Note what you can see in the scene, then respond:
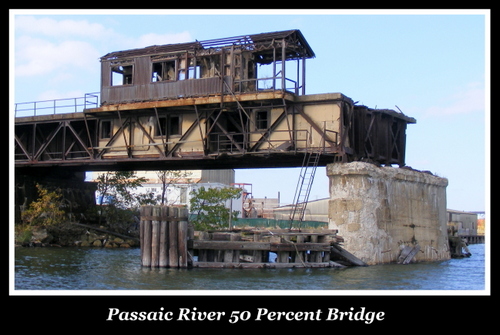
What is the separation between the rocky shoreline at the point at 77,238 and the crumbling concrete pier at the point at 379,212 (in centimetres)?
2063

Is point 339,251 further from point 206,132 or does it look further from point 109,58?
point 109,58

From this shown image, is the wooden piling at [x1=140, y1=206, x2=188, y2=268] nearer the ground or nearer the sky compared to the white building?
nearer the ground

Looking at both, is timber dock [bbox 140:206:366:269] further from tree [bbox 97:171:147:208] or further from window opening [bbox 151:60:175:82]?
tree [bbox 97:171:147:208]

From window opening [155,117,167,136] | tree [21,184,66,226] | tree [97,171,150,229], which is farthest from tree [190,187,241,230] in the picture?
window opening [155,117,167,136]

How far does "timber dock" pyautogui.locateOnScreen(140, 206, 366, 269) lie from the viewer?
96.4 feet

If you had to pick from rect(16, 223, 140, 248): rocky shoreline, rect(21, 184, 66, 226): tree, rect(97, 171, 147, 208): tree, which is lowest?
rect(16, 223, 140, 248): rocky shoreline

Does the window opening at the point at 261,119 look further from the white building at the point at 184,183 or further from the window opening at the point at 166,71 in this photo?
the white building at the point at 184,183

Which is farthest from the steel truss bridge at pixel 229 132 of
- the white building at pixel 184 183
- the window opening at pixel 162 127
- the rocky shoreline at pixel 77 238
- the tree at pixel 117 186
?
the white building at pixel 184 183

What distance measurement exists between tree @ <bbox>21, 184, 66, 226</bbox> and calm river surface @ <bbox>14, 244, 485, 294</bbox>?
1168 centimetres

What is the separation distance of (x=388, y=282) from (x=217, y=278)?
6.70 metres

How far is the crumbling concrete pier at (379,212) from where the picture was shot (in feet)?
104

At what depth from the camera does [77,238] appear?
47000mm
